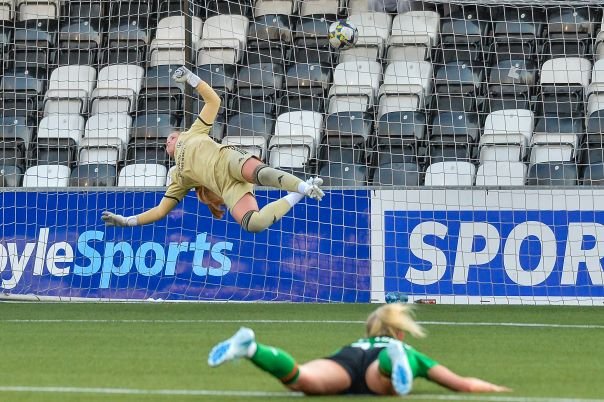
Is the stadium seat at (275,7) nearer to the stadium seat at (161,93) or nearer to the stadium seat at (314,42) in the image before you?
the stadium seat at (314,42)

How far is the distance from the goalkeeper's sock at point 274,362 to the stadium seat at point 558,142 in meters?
11.9

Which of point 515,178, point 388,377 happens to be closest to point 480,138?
point 515,178

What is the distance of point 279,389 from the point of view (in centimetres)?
847

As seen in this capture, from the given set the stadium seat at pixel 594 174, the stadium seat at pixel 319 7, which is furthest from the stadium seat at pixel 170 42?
the stadium seat at pixel 594 174

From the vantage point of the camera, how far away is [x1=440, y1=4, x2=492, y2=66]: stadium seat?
20.8 meters

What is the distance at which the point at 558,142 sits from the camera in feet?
62.3

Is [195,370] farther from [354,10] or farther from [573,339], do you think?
[354,10]

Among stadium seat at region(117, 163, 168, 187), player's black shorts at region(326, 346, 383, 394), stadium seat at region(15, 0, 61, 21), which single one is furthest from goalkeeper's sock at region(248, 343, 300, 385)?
stadium seat at region(15, 0, 61, 21)

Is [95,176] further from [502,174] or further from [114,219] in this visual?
[502,174]

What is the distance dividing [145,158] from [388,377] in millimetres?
A: 12381

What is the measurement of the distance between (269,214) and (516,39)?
804 centimetres

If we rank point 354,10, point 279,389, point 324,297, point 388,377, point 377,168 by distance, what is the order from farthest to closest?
point 354,10 → point 377,168 → point 324,297 → point 279,389 → point 388,377

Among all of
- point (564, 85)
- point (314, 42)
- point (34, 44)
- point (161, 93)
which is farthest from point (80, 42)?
point (564, 85)

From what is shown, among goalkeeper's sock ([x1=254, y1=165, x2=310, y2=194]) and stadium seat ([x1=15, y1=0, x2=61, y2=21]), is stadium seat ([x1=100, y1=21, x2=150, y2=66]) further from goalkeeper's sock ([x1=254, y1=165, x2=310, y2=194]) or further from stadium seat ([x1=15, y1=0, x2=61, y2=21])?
goalkeeper's sock ([x1=254, y1=165, x2=310, y2=194])
